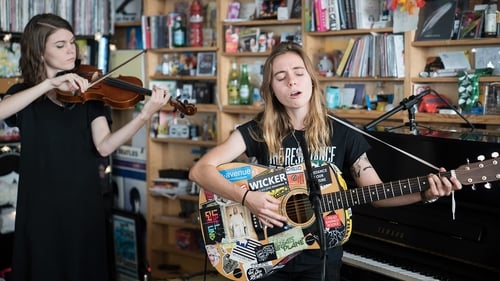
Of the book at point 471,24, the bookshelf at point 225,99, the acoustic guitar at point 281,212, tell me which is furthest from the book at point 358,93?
the acoustic guitar at point 281,212

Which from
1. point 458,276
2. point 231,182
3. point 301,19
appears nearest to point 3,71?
point 301,19

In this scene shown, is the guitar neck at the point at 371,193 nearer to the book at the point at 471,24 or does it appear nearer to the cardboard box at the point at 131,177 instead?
the book at the point at 471,24

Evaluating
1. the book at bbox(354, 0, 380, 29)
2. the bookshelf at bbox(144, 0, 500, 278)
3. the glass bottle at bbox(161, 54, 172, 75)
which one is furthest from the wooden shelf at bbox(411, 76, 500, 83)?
the glass bottle at bbox(161, 54, 172, 75)

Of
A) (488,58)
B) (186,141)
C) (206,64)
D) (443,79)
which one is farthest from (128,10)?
(488,58)

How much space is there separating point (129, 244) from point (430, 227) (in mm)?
2571

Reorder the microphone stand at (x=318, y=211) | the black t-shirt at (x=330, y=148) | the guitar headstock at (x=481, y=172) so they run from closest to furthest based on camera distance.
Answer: the microphone stand at (x=318, y=211) < the guitar headstock at (x=481, y=172) < the black t-shirt at (x=330, y=148)

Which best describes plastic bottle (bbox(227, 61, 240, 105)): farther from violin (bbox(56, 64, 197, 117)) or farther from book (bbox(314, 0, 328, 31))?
violin (bbox(56, 64, 197, 117))

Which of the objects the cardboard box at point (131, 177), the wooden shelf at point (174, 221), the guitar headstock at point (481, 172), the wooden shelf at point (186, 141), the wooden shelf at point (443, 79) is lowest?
the wooden shelf at point (174, 221)

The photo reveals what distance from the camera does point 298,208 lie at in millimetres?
2354

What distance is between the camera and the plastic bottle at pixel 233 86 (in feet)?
13.7

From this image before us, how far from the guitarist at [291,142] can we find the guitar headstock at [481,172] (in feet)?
0.57

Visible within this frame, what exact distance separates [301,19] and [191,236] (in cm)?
171

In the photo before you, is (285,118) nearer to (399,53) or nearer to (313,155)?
(313,155)

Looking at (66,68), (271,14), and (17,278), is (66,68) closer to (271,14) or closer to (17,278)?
(17,278)
